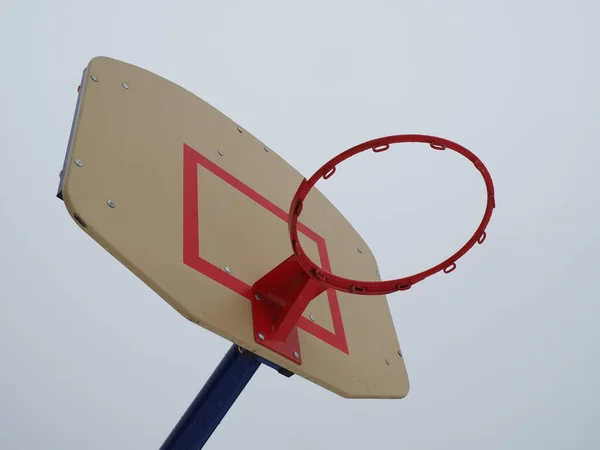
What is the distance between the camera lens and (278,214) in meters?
2.01

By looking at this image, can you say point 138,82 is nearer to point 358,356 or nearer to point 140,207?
point 140,207

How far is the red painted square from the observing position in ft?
5.42

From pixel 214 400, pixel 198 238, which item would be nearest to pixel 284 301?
pixel 198 238

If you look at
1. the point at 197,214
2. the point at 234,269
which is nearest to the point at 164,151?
the point at 197,214

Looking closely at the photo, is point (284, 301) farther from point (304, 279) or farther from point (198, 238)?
point (198, 238)

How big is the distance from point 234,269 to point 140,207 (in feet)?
0.78

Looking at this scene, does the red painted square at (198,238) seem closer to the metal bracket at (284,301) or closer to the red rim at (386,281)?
the metal bracket at (284,301)

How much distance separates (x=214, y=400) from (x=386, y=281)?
0.53 metres

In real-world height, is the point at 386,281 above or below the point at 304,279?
above

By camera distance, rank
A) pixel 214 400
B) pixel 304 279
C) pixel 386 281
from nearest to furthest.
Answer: pixel 386 281, pixel 304 279, pixel 214 400

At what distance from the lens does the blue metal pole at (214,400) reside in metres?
1.86

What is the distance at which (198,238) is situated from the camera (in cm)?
170

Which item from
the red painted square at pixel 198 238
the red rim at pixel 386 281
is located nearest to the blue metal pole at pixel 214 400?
A: the red painted square at pixel 198 238

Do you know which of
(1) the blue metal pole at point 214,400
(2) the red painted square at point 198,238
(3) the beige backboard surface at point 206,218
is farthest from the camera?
(1) the blue metal pole at point 214,400
